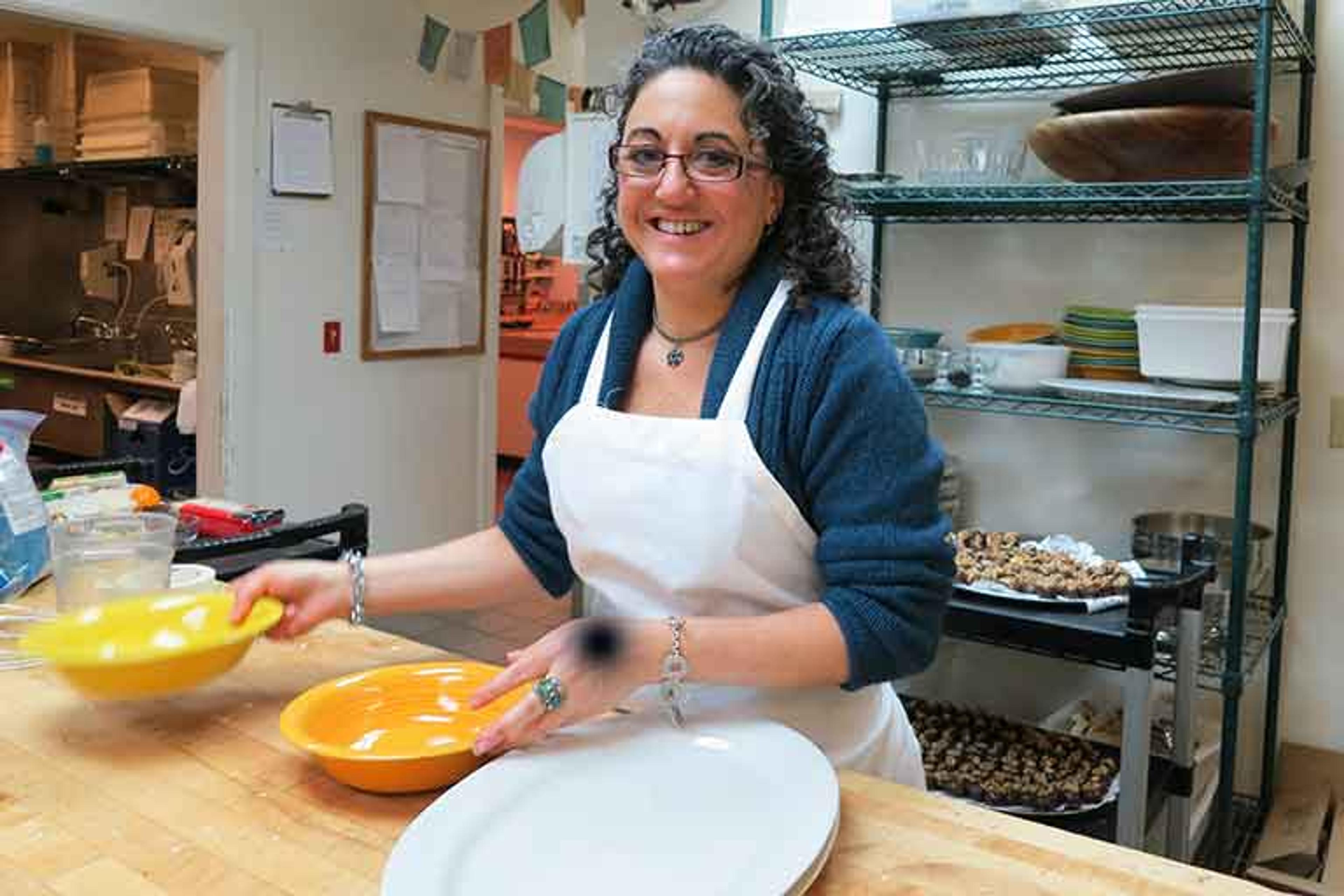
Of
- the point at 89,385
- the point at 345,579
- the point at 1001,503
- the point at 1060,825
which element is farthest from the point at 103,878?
the point at 89,385

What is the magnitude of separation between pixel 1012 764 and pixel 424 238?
2.67 metres

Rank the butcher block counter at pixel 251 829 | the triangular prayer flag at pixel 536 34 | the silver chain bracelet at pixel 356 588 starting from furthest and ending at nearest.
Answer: the triangular prayer flag at pixel 536 34
the silver chain bracelet at pixel 356 588
the butcher block counter at pixel 251 829

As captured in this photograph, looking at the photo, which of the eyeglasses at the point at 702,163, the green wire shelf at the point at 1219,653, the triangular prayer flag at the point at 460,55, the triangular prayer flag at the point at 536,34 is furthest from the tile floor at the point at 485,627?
the eyeglasses at the point at 702,163

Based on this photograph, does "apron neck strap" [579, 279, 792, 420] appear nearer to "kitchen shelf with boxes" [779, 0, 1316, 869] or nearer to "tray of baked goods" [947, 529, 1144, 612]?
"tray of baked goods" [947, 529, 1144, 612]

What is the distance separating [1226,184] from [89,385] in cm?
439

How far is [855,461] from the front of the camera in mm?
1150

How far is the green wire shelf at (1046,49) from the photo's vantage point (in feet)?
7.63

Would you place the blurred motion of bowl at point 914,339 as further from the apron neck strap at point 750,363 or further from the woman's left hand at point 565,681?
the woman's left hand at point 565,681

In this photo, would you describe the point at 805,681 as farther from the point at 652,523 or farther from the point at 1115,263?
the point at 1115,263

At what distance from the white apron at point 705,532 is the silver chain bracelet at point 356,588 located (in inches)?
9.0

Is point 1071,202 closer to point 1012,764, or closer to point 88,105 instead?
point 1012,764

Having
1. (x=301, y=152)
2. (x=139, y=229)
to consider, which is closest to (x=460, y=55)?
(x=301, y=152)

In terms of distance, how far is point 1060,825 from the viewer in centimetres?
216

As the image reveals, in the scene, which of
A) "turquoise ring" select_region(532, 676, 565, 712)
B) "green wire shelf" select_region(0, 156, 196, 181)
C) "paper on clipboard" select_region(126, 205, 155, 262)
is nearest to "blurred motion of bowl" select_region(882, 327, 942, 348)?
"turquoise ring" select_region(532, 676, 565, 712)
